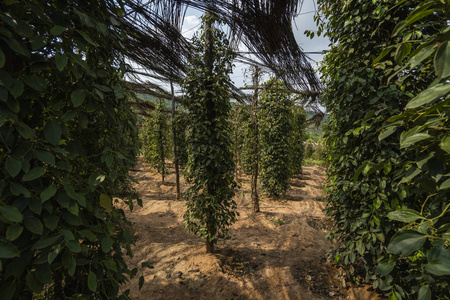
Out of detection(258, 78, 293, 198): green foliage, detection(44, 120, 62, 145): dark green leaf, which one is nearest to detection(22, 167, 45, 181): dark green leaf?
detection(44, 120, 62, 145): dark green leaf

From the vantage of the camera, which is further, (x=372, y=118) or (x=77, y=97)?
(x=372, y=118)

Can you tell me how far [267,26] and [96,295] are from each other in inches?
70.4

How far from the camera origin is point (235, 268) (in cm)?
354

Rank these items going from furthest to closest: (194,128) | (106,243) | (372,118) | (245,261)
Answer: (245,261), (194,128), (372,118), (106,243)

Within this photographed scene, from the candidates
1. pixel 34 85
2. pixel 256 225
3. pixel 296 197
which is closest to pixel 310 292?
pixel 256 225

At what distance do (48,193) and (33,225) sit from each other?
111 millimetres

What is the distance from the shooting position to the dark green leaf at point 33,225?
0.65 metres

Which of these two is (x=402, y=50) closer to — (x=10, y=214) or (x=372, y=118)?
(x=10, y=214)

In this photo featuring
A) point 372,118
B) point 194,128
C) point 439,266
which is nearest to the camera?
point 439,266

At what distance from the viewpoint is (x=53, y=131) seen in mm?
750

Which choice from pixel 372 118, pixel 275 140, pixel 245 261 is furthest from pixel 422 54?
pixel 275 140

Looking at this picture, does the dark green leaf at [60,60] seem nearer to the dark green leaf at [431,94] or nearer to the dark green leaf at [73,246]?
the dark green leaf at [73,246]

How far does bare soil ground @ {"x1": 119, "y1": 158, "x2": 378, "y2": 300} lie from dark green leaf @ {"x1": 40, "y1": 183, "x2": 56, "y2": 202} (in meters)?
3.02

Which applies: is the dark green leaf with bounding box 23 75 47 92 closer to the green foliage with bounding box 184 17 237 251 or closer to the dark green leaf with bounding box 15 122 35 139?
the dark green leaf with bounding box 15 122 35 139
